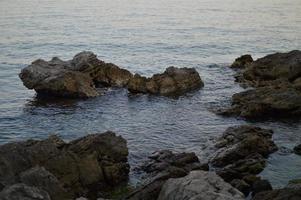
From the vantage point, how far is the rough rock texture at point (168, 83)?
51.2 metres

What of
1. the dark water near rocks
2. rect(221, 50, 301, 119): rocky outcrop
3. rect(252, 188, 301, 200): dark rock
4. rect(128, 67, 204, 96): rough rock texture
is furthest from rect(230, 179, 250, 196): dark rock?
rect(128, 67, 204, 96): rough rock texture

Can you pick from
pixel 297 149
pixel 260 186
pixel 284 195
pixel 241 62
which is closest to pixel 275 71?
pixel 241 62

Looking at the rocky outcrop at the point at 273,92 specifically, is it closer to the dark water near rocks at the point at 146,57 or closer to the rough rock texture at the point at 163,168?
the dark water near rocks at the point at 146,57

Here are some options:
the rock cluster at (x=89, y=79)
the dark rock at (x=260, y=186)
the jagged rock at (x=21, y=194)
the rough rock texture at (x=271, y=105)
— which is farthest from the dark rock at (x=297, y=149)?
the jagged rock at (x=21, y=194)

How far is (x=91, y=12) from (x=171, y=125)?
107m

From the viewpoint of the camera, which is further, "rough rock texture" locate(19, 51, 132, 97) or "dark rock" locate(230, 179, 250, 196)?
"rough rock texture" locate(19, 51, 132, 97)

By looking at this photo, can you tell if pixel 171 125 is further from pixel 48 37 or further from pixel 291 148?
pixel 48 37

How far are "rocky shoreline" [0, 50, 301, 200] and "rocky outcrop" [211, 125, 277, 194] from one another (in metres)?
0.06

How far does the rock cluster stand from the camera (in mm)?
49031

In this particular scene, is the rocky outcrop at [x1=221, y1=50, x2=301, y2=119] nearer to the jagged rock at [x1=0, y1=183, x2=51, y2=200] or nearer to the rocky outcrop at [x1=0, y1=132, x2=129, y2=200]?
the rocky outcrop at [x1=0, y1=132, x2=129, y2=200]

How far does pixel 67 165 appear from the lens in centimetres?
2720

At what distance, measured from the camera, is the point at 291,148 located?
34156 mm

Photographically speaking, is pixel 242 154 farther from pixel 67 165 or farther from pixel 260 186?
pixel 67 165

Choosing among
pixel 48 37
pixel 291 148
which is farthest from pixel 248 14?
pixel 291 148
